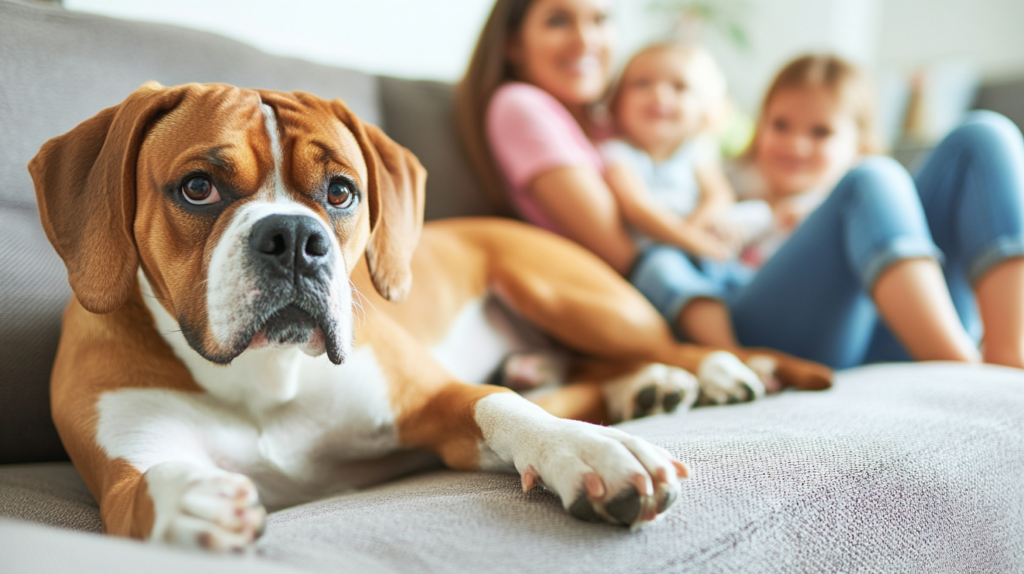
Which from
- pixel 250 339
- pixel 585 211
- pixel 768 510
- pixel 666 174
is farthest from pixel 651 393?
pixel 666 174

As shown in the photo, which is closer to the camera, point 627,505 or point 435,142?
point 627,505

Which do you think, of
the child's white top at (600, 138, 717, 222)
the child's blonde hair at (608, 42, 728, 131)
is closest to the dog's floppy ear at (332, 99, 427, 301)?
the child's white top at (600, 138, 717, 222)

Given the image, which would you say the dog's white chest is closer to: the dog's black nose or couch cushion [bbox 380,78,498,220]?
the dog's black nose

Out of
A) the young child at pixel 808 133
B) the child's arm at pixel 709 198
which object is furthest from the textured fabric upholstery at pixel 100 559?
the young child at pixel 808 133

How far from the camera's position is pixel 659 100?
2367mm

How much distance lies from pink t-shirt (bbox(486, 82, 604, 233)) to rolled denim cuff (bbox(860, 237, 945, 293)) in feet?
2.90

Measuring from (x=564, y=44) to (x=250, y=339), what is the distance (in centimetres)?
176

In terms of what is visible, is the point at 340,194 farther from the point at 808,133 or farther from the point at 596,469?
the point at 808,133

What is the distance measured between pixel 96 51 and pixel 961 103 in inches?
190

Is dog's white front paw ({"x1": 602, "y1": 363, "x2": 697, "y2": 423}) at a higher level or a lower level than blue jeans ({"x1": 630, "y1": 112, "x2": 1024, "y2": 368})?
lower

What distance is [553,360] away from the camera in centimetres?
175

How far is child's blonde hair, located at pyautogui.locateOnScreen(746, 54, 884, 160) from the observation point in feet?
8.09

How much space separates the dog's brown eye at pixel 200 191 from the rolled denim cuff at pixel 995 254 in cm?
173

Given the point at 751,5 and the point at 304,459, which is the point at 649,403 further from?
the point at 751,5
